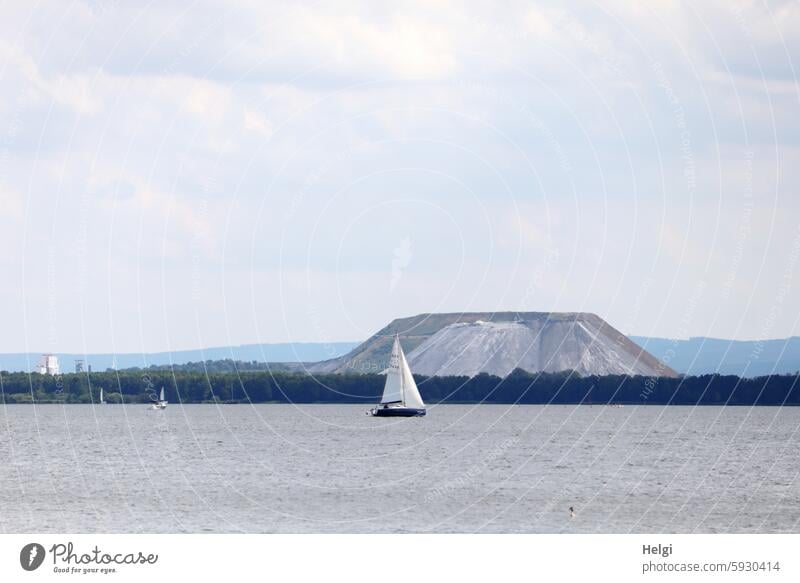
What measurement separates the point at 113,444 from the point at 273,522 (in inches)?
3448

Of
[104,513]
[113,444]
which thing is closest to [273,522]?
[104,513]

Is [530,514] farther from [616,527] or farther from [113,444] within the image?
[113,444]

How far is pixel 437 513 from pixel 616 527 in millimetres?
10615

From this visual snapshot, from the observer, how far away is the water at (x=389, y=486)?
3012 inches

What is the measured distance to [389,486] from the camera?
99.2 meters

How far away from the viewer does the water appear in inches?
3012

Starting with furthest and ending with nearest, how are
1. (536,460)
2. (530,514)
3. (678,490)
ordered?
(536,460), (678,490), (530,514)

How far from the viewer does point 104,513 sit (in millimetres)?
78375
